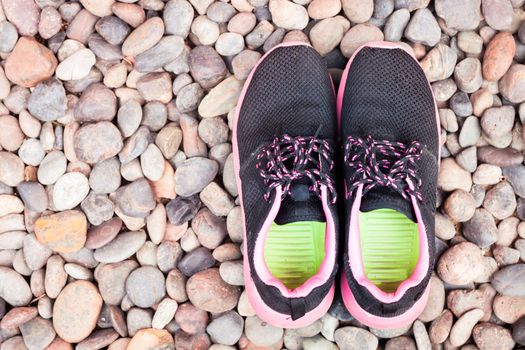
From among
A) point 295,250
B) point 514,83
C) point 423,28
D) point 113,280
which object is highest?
point 423,28

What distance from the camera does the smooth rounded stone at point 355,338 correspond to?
52.7 inches

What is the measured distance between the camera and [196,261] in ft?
4.55

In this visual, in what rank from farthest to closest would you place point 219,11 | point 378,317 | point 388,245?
point 219,11 → point 388,245 → point 378,317

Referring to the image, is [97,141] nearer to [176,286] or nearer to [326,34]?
[176,286]

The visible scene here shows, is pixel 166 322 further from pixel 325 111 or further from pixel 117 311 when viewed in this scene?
pixel 325 111

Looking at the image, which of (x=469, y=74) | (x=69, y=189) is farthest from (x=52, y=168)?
(x=469, y=74)

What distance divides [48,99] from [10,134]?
0.41 ft

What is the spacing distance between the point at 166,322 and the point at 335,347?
0.39 metres

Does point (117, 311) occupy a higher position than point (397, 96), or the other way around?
point (397, 96)

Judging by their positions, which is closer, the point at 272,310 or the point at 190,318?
the point at 272,310

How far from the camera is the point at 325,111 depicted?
135cm

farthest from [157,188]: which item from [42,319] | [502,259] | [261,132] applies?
[502,259]

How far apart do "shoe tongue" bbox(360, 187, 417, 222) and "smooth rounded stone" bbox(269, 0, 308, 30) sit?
44 cm

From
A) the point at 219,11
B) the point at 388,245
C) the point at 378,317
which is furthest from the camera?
the point at 219,11
